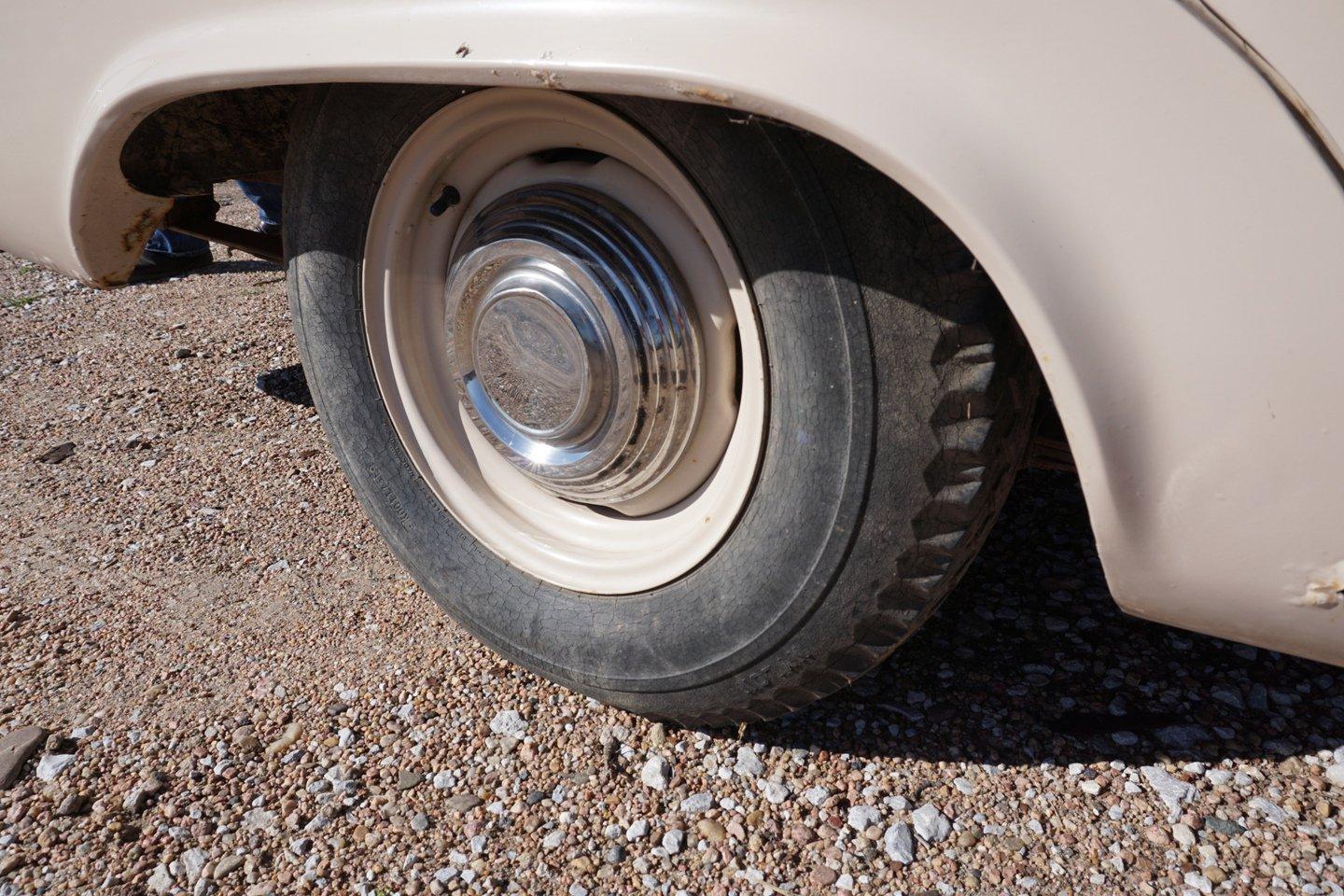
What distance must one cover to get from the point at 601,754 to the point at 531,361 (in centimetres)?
71

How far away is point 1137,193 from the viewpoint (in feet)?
3.26

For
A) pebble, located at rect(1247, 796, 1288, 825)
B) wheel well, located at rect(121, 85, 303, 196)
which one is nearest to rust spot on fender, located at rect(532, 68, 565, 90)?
wheel well, located at rect(121, 85, 303, 196)

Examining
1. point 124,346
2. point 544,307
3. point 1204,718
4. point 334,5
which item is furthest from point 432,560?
point 124,346

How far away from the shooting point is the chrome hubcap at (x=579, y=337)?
1.58 m

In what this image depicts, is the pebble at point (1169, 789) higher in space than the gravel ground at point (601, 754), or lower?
higher

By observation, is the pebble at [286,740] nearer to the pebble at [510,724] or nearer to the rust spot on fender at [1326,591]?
the pebble at [510,724]

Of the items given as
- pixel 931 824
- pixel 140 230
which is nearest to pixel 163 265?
pixel 140 230

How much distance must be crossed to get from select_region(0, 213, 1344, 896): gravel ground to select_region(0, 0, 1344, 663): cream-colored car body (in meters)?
0.53

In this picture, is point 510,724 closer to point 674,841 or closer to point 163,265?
point 674,841

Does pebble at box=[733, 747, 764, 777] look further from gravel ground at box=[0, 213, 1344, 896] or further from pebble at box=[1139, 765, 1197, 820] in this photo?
pebble at box=[1139, 765, 1197, 820]

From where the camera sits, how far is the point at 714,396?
162 centimetres

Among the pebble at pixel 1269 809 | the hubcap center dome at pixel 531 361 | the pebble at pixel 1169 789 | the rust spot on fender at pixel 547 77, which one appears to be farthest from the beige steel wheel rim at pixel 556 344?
the pebble at pixel 1269 809

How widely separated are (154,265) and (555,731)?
3.73 metres

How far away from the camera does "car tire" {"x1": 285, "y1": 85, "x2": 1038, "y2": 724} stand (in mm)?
1275
